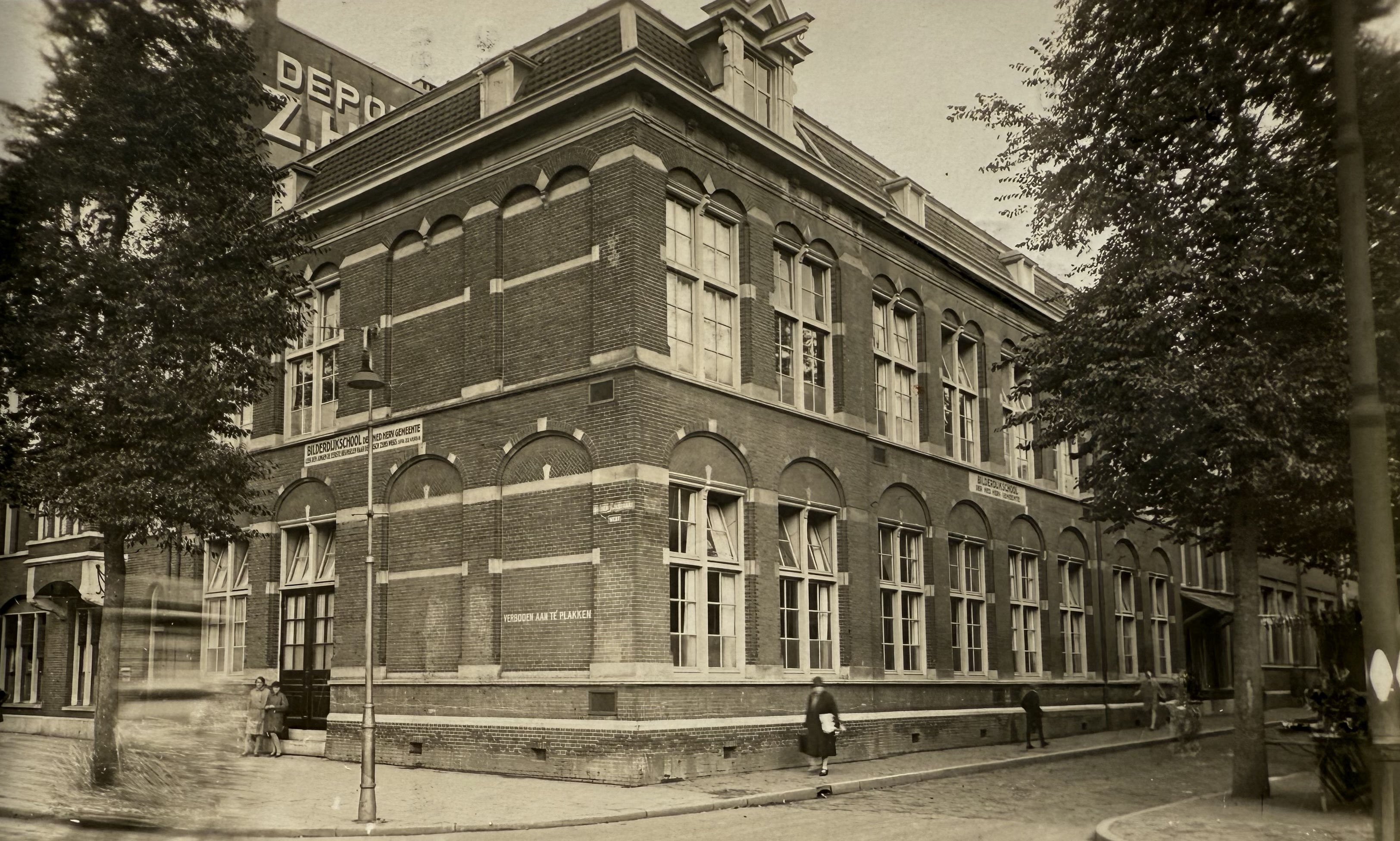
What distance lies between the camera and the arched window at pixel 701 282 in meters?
19.4

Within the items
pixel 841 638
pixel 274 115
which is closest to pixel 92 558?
pixel 274 115

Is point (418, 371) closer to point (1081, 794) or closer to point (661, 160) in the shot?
point (661, 160)

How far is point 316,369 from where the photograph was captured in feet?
78.4

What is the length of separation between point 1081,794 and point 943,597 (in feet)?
31.5

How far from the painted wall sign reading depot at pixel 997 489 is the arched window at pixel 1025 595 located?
584mm

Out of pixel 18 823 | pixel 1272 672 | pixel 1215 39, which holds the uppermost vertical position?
pixel 1215 39

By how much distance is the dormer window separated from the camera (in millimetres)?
21234

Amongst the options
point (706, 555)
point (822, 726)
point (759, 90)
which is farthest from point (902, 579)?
point (759, 90)

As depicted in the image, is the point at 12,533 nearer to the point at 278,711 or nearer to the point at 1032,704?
the point at 278,711

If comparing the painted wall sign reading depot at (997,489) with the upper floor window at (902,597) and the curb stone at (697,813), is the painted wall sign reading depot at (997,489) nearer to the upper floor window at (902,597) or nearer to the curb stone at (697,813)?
the upper floor window at (902,597)

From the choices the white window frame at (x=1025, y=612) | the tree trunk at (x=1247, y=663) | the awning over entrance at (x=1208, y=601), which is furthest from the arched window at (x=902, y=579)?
the awning over entrance at (x=1208, y=601)

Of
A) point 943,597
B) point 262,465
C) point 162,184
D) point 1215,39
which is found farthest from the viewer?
point 943,597

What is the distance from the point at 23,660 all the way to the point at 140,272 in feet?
81.1

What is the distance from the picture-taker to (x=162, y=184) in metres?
10.5
